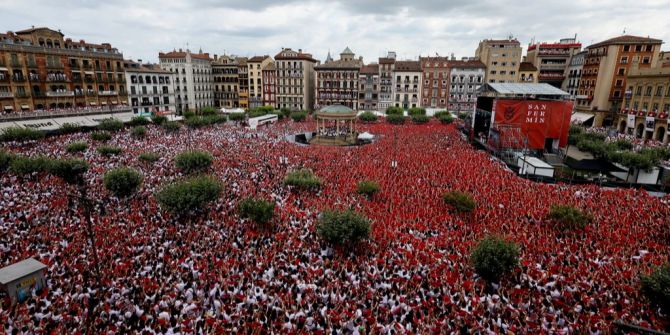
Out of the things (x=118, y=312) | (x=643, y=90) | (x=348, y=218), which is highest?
(x=643, y=90)

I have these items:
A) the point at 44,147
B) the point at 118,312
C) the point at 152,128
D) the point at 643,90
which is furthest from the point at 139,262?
the point at 643,90

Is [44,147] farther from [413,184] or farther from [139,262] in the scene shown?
[413,184]

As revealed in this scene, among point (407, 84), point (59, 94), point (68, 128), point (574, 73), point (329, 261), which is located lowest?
point (329, 261)

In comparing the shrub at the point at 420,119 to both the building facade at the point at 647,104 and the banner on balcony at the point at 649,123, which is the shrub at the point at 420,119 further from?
the banner on balcony at the point at 649,123

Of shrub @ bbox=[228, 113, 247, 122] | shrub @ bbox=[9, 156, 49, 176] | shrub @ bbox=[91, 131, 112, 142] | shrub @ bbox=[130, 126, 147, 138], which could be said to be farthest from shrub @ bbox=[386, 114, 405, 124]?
shrub @ bbox=[9, 156, 49, 176]

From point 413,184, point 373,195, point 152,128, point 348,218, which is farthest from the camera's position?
point 152,128

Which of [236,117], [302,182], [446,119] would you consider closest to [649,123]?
[446,119]

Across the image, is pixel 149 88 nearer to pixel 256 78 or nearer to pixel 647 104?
pixel 256 78
